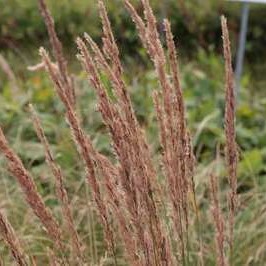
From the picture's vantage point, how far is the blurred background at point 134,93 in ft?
10.7

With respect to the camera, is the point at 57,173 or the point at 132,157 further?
the point at 57,173

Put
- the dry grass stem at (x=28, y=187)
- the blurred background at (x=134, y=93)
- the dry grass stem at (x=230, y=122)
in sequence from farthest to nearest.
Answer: the blurred background at (x=134, y=93)
the dry grass stem at (x=230, y=122)
the dry grass stem at (x=28, y=187)

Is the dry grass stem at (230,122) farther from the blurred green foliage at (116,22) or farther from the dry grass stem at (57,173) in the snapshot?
the blurred green foliage at (116,22)

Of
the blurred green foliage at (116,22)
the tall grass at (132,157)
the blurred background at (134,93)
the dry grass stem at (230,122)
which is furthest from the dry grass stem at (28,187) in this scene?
the blurred green foliage at (116,22)

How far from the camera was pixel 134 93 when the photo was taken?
415 cm

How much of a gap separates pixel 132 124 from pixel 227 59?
0.21 metres

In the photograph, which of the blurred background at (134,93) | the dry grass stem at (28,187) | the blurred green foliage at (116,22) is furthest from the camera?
the blurred green foliage at (116,22)

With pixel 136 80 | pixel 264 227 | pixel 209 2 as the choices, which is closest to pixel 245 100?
Result: pixel 136 80

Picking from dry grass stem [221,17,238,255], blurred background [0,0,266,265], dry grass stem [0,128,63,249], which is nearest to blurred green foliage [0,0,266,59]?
blurred background [0,0,266,265]

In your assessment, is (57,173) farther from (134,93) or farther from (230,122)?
(134,93)

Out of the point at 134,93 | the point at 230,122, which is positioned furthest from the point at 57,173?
the point at 134,93

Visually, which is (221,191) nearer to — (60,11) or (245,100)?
(245,100)

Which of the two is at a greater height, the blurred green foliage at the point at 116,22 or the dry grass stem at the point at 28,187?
the blurred green foliage at the point at 116,22

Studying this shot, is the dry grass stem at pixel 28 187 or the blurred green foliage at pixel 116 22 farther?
the blurred green foliage at pixel 116 22
